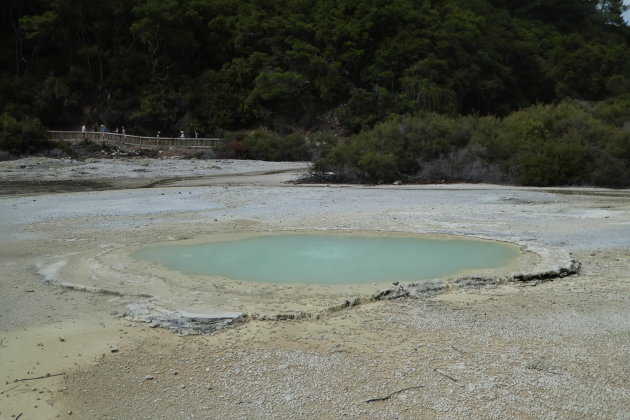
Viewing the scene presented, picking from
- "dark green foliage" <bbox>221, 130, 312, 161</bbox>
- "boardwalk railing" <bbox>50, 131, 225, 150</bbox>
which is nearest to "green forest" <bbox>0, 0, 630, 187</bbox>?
"dark green foliage" <bbox>221, 130, 312, 161</bbox>

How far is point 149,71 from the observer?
51.3m

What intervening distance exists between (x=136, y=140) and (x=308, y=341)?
39.1 metres

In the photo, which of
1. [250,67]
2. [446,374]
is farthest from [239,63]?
[446,374]

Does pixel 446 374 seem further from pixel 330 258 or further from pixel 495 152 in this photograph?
pixel 495 152

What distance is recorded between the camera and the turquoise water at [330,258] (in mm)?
8789

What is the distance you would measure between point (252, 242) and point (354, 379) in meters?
6.19

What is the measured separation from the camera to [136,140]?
42938mm

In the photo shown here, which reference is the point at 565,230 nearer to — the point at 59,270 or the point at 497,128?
the point at 59,270

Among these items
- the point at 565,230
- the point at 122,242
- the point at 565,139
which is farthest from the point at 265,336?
the point at 565,139

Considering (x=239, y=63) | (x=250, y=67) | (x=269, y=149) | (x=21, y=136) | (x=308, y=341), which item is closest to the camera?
(x=308, y=341)

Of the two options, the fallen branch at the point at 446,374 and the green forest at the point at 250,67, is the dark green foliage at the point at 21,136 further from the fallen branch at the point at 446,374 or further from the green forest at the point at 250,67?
the fallen branch at the point at 446,374

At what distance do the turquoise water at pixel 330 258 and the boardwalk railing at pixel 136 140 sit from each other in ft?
105

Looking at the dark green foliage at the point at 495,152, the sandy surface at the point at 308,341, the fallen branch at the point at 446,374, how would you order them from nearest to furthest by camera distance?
the sandy surface at the point at 308,341 → the fallen branch at the point at 446,374 → the dark green foliage at the point at 495,152

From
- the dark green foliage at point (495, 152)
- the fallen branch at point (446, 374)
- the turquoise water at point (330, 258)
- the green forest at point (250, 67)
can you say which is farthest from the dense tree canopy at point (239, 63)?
the fallen branch at point (446, 374)
